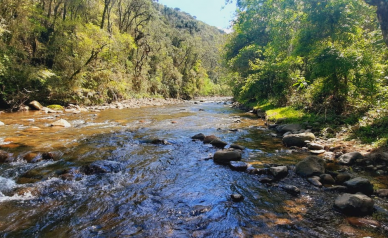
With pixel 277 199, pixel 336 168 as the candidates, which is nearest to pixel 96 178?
pixel 277 199

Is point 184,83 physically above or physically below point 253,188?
above

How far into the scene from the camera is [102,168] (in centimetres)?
589

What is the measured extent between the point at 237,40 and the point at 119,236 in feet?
96.4

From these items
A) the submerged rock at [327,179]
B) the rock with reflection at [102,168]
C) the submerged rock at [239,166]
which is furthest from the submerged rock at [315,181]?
the rock with reflection at [102,168]

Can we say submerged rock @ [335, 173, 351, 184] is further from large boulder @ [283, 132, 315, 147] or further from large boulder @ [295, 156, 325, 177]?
large boulder @ [283, 132, 315, 147]

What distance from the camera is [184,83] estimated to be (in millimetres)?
50094

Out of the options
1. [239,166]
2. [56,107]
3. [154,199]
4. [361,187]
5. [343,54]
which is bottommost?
[154,199]

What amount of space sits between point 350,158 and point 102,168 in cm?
695

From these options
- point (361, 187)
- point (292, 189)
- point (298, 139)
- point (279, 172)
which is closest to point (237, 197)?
point (292, 189)

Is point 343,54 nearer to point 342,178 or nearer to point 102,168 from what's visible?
point 342,178

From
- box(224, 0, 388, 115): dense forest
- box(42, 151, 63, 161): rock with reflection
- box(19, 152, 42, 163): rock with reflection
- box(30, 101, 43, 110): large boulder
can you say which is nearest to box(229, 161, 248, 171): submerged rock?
box(224, 0, 388, 115): dense forest

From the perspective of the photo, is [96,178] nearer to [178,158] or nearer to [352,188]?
[178,158]

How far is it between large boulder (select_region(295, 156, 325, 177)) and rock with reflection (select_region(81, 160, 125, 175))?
4719 millimetres

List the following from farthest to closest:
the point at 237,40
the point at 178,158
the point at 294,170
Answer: the point at 237,40 → the point at 178,158 → the point at 294,170
